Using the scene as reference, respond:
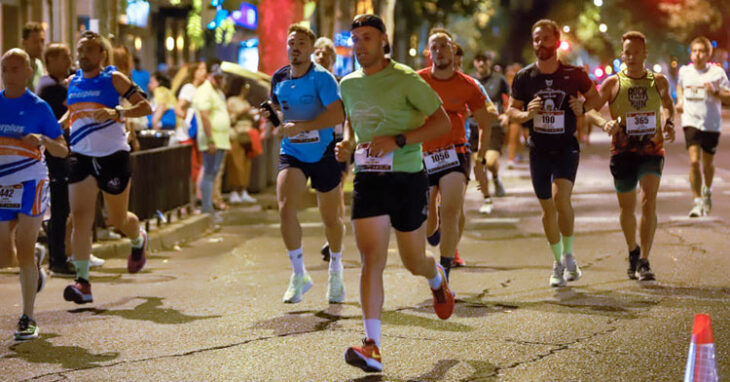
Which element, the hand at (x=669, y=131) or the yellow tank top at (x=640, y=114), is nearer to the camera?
the yellow tank top at (x=640, y=114)

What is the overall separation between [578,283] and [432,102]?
11.6ft

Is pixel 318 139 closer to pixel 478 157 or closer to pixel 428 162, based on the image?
pixel 428 162

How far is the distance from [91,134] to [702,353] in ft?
18.8

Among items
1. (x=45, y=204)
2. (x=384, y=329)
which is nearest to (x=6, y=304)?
(x=45, y=204)

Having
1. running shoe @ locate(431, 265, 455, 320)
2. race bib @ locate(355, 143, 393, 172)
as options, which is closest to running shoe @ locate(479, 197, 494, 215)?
running shoe @ locate(431, 265, 455, 320)

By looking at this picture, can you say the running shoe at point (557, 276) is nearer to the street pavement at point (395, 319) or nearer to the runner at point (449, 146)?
the street pavement at point (395, 319)

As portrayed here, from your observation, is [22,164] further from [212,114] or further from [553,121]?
[212,114]

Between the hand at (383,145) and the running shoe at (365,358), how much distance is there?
107 centimetres

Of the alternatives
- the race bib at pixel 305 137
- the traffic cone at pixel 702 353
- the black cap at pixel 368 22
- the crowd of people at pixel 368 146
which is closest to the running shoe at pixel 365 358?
the crowd of people at pixel 368 146

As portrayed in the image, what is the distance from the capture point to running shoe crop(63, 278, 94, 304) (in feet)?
31.0

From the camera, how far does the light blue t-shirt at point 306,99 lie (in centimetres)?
914

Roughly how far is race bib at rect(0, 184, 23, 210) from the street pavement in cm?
84

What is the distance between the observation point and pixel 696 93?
15367mm

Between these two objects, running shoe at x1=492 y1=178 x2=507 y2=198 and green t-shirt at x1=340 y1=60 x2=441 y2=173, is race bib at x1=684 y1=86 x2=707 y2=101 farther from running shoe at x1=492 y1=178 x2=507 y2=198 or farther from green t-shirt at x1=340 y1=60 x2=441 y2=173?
green t-shirt at x1=340 y1=60 x2=441 y2=173
